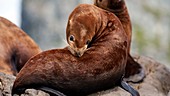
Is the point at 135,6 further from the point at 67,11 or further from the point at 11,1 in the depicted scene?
the point at 11,1

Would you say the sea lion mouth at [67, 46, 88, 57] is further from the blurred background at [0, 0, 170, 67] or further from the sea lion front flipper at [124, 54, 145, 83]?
the blurred background at [0, 0, 170, 67]

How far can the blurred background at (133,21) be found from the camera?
7.32 meters

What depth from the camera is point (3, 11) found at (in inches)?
280

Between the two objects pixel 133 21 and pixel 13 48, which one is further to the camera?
pixel 133 21

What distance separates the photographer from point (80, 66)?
8.16 ft

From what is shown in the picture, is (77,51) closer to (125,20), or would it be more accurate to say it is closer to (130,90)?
(130,90)

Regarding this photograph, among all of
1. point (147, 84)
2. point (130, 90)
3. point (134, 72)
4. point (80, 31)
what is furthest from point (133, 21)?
point (80, 31)

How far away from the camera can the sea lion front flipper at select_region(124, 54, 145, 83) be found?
3.27 m

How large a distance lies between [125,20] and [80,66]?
0.93 m

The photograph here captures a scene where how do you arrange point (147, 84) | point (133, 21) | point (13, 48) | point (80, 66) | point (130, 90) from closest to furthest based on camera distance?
point (80, 66)
point (130, 90)
point (147, 84)
point (13, 48)
point (133, 21)

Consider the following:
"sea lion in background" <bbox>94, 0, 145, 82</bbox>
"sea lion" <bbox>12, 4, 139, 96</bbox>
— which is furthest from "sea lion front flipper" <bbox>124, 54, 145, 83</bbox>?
"sea lion" <bbox>12, 4, 139, 96</bbox>

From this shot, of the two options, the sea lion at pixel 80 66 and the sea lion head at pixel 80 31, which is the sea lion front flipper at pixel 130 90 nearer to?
the sea lion at pixel 80 66

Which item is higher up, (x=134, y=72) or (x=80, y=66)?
(x=80, y=66)

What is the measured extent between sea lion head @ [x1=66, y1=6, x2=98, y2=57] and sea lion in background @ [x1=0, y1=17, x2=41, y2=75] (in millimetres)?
896
